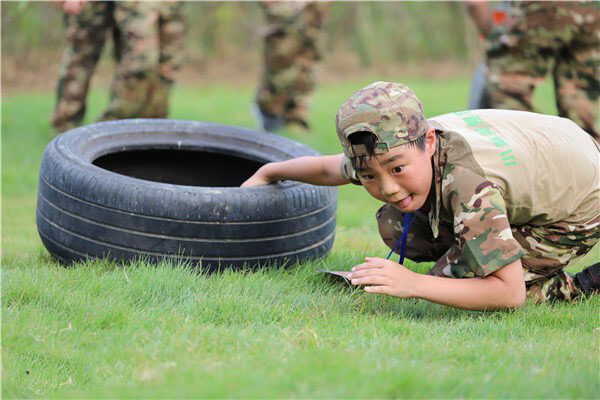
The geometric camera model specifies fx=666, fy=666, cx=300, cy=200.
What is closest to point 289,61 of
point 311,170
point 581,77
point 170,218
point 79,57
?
point 79,57

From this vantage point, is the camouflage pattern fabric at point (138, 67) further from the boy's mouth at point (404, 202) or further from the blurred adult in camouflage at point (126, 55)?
the boy's mouth at point (404, 202)

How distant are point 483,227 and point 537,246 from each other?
61 cm

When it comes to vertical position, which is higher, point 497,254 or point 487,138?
point 487,138

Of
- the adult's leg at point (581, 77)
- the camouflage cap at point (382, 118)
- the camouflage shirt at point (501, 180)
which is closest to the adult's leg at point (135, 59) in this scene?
the adult's leg at point (581, 77)

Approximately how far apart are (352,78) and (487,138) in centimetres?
974

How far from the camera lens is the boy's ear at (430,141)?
2.65 metres

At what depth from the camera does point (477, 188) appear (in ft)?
8.53

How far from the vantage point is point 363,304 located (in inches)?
117

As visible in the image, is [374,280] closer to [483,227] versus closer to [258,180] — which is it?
[483,227]

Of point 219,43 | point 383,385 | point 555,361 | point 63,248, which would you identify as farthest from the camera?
point 219,43

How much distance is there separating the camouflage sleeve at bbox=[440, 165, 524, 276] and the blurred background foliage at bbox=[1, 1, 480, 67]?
8.91 m

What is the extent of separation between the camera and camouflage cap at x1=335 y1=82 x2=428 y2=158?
8.19 feet

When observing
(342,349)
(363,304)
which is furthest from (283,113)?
(342,349)

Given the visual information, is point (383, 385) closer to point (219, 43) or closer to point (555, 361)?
point (555, 361)
